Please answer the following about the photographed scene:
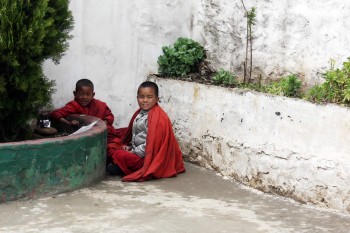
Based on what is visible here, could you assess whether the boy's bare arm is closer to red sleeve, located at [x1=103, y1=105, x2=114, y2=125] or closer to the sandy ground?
red sleeve, located at [x1=103, y1=105, x2=114, y2=125]

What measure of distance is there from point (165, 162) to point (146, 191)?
61 cm

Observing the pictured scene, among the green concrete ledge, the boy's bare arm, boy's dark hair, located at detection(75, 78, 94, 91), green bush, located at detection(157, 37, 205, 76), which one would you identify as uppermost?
green bush, located at detection(157, 37, 205, 76)

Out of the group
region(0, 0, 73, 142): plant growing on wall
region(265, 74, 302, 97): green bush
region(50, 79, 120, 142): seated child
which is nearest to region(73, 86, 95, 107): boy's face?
region(50, 79, 120, 142): seated child

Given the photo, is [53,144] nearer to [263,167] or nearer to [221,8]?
[263,167]

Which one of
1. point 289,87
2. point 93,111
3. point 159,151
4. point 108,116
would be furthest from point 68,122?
point 289,87

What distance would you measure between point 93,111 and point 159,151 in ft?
3.13

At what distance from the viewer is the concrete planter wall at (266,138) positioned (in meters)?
5.69

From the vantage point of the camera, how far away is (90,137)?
6.33m

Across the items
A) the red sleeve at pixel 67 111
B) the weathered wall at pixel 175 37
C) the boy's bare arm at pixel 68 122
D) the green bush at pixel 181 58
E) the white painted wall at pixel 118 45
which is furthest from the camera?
the green bush at pixel 181 58

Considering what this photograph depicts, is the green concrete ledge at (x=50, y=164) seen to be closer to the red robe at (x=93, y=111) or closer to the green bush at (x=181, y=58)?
the red robe at (x=93, y=111)

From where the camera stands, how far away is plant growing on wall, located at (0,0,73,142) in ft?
19.0

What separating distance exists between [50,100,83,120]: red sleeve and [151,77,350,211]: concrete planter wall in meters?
0.94

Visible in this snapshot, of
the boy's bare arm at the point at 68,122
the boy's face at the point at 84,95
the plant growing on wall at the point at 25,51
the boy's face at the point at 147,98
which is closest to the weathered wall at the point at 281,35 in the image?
the boy's face at the point at 147,98

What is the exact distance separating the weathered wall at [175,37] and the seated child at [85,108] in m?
0.23
